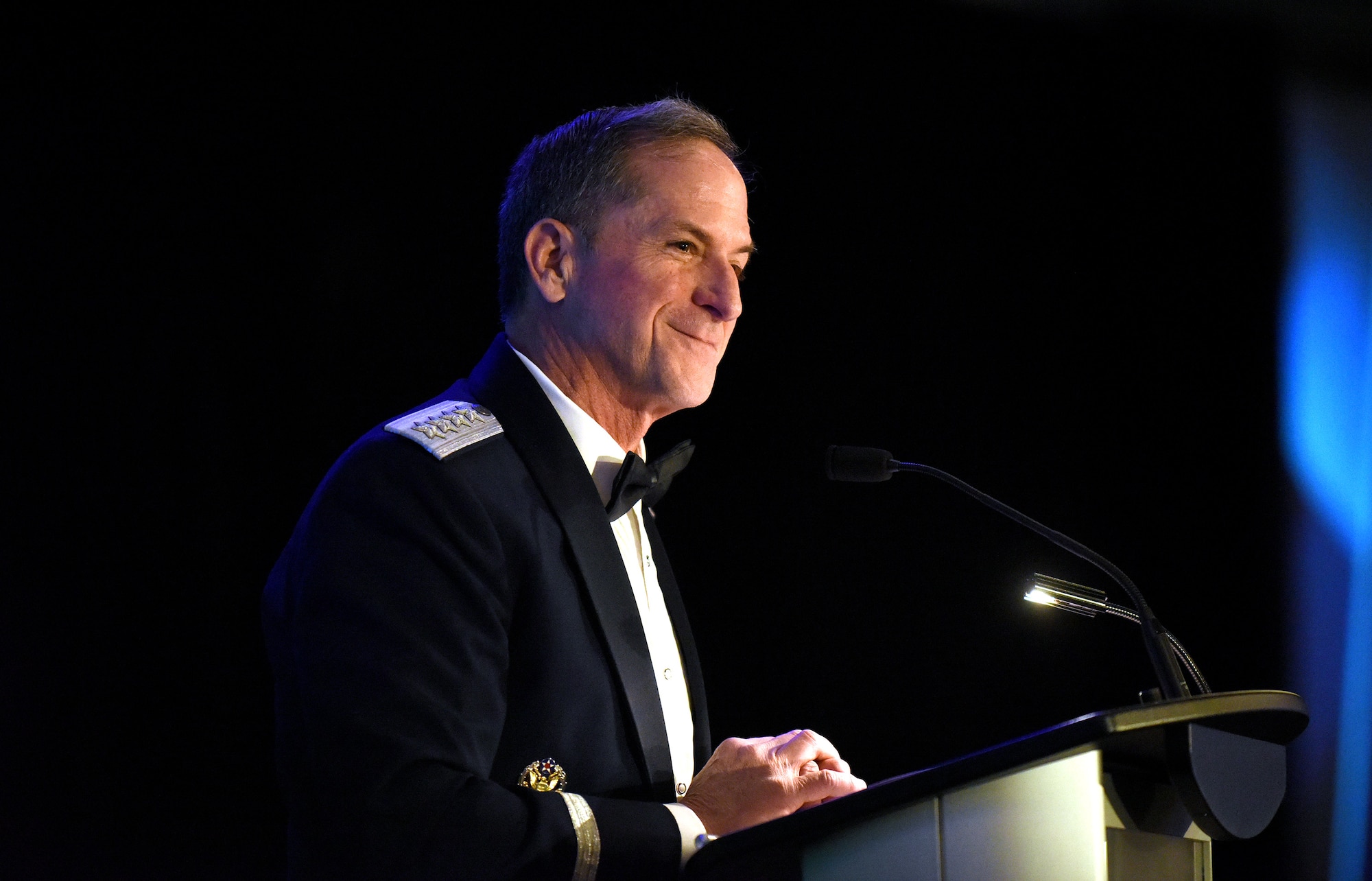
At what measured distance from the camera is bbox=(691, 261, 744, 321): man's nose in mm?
1824

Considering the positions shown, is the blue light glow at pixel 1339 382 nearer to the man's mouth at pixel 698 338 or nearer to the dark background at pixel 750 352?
the dark background at pixel 750 352

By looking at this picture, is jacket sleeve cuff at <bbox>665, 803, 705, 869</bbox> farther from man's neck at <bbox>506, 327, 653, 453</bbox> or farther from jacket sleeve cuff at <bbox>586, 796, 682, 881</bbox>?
man's neck at <bbox>506, 327, 653, 453</bbox>

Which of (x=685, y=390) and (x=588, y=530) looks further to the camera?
(x=685, y=390)

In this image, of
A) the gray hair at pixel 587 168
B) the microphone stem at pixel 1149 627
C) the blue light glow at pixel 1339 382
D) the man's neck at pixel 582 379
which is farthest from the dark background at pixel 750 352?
the microphone stem at pixel 1149 627

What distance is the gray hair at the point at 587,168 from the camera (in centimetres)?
182

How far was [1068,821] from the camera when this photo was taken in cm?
103

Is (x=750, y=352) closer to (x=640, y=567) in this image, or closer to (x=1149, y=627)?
(x=640, y=567)

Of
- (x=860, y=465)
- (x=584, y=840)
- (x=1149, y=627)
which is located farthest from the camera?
(x=860, y=465)

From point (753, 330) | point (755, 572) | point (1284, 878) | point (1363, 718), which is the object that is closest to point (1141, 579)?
point (1363, 718)

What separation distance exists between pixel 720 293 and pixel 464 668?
2.58ft

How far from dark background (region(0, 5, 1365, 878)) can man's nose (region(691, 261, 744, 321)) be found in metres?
1.11

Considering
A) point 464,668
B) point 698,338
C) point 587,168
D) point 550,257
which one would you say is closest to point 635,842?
point 464,668

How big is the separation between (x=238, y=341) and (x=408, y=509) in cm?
128

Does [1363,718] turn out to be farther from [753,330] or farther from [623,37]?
[623,37]
